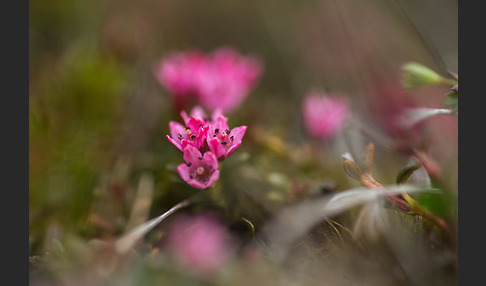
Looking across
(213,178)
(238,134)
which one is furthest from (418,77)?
(213,178)

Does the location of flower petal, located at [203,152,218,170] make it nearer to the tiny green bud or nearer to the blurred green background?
the blurred green background

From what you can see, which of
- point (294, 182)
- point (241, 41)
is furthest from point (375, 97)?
point (241, 41)

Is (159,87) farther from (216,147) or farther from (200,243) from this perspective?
(200,243)

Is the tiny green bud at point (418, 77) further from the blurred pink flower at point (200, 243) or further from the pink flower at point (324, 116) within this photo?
the blurred pink flower at point (200, 243)

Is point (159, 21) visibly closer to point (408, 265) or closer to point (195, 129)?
point (195, 129)

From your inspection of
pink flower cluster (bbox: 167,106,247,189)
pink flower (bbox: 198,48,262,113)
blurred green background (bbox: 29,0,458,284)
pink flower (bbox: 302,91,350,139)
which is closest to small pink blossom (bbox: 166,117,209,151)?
pink flower cluster (bbox: 167,106,247,189)

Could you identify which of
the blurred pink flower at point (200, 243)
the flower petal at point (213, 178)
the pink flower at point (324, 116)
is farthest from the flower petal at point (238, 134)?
the pink flower at point (324, 116)

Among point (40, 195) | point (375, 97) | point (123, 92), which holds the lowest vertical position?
point (375, 97)
